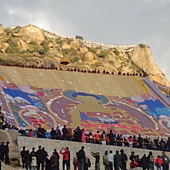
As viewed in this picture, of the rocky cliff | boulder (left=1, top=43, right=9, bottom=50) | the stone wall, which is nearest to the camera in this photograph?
the stone wall

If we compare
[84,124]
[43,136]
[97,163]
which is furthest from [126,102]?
→ [97,163]

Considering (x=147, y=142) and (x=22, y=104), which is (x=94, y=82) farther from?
(x=147, y=142)

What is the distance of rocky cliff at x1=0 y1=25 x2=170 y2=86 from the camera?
66125mm

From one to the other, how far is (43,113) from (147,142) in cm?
720

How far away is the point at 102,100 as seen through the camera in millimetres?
34375

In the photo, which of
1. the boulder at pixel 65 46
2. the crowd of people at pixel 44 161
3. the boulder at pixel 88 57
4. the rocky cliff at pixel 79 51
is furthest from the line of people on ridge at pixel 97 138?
the boulder at pixel 65 46

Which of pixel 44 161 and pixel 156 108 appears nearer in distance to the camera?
pixel 44 161

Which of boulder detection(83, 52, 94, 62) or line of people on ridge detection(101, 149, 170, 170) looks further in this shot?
boulder detection(83, 52, 94, 62)

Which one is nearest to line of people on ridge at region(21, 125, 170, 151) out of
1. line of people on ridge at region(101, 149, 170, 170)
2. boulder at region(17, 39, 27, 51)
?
line of people on ridge at region(101, 149, 170, 170)

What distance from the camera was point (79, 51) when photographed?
239ft

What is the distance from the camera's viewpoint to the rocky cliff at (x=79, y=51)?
2603 inches

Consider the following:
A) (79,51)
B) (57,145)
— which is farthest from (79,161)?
(79,51)

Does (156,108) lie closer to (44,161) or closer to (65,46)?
(44,161)

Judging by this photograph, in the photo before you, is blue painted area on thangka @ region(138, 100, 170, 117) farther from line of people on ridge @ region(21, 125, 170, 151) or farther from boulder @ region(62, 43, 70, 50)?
boulder @ region(62, 43, 70, 50)
